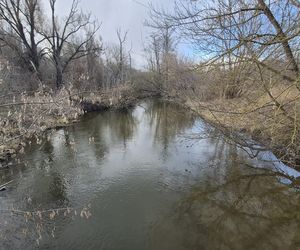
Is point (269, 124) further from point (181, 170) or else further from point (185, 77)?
point (185, 77)

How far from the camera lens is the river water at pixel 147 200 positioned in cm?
530

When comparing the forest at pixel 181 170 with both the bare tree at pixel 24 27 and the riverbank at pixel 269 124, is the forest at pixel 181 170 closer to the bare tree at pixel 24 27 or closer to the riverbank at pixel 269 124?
the riverbank at pixel 269 124

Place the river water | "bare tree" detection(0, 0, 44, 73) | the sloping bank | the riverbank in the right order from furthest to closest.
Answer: "bare tree" detection(0, 0, 44, 73), the riverbank, the river water, the sloping bank

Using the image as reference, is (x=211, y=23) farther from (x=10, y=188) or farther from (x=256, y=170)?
(x=10, y=188)

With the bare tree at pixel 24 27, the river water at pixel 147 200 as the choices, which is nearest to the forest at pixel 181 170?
the river water at pixel 147 200

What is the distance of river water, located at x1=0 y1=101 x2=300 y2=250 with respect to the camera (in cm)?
530

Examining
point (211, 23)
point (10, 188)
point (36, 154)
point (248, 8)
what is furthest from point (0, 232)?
point (248, 8)

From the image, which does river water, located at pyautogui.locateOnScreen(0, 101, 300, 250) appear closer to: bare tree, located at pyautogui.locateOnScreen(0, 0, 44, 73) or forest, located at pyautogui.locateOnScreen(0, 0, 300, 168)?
forest, located at pyautogui.locateOnScreen(0, 0, 300, 168)

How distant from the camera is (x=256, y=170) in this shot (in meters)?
8.35

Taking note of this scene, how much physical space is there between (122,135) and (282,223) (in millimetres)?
9090

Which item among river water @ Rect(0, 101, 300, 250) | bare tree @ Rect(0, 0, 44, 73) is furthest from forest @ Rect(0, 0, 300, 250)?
bare tree @ Rect(0, 0, 44, 73)

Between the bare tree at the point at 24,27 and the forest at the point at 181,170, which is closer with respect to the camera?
the forest at the point at 181,170

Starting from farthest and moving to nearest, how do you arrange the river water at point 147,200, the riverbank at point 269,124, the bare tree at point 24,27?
the bare tree at point 24,27
the riverbank at point 269,124
the river water at point 147,200

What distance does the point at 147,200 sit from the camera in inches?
269
